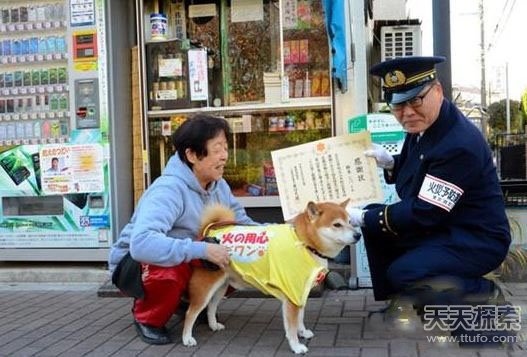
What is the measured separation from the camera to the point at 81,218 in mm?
6012

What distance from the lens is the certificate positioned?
3859mm

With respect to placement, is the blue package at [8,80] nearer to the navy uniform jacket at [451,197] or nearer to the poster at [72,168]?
the poster at [72,168]

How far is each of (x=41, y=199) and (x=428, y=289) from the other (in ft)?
13.9

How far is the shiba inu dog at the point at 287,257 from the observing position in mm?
3482

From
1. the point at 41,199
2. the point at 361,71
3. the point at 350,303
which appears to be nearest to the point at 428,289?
the point at 350,303

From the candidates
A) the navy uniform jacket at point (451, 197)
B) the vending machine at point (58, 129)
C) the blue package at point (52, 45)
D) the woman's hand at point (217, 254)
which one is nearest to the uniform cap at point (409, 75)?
the navy uniform jacket at point (451, 197)

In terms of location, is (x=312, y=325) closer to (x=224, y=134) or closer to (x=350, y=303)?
(x=350, y=303)

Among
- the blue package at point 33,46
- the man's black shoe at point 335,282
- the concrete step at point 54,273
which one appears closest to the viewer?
the man's black shoe at point 335,282

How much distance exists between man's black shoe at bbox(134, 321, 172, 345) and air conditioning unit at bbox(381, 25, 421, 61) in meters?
4.27

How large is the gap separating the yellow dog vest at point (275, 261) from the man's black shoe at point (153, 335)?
26.5 inches

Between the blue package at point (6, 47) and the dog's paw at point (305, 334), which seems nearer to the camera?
the dog's paw at point (305, 334)

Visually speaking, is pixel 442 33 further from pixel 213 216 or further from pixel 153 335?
pixel 153 335

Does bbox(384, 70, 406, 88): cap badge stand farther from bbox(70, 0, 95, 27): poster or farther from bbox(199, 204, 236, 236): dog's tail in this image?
bbox(70, 0, 95, 27): poster

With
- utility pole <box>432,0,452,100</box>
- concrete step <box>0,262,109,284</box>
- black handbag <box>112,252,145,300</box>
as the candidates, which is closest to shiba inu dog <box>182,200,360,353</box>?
black handbag <box>112,252,145,300</box>
